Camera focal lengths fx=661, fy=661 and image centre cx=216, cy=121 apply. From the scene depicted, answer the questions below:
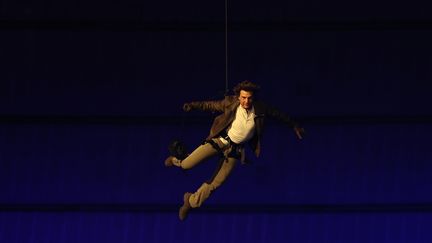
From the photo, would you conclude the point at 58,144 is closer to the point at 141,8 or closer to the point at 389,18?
the point at 141,8

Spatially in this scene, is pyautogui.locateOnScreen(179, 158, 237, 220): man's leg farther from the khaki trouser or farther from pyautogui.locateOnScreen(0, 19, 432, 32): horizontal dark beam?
pyautogui.locateOnScreen(0, 19, 432, 32): horizontal dark beam

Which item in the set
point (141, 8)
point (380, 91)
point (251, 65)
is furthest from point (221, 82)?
point (380, 91)

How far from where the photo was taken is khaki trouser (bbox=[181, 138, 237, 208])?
2.94 m

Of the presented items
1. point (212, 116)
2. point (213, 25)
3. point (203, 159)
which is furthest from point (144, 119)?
point (203, 159)

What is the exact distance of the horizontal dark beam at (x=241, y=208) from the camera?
3.81m

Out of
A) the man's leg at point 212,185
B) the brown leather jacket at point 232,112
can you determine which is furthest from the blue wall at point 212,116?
the brown leather jacket at point 232,112

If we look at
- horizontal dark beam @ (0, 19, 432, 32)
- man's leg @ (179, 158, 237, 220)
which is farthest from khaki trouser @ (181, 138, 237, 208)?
horizontal dark beam @ (0, 19, 432, 32)

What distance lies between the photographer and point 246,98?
9.14 feet

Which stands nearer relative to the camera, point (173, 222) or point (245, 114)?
point (245, 114)

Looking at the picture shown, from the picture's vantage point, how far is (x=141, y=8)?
3.79m

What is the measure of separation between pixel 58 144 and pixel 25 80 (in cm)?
42

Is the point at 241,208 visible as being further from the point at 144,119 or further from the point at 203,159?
the point at 203,159

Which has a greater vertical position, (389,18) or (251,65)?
(389,18)

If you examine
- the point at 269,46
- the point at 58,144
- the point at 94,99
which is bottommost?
the point at 58,144
